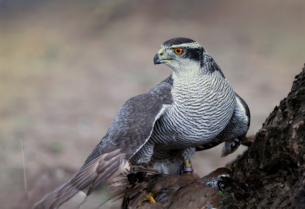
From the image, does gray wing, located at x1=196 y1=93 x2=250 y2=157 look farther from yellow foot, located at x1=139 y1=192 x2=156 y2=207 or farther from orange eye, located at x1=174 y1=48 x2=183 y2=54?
yellow foot, located at x1=139 y1=192 x2=156 y2=207

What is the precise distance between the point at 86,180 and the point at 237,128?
205 centimetres

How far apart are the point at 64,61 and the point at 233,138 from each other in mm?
7353

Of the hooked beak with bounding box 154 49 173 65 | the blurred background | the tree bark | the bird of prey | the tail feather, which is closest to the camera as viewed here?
the tree bark

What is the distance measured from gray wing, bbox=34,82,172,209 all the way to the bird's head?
348mm

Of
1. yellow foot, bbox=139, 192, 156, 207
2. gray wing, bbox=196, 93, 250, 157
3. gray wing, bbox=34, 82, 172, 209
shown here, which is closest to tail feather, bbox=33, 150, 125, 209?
gray wing, bbox=34, 82, 172, 209

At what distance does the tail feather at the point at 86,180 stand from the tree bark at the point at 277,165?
106cm

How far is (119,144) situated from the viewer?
10.9ft

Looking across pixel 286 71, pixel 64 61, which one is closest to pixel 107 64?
pixel 64 61

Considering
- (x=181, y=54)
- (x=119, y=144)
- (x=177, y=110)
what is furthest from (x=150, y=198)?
(x=181, y=54)

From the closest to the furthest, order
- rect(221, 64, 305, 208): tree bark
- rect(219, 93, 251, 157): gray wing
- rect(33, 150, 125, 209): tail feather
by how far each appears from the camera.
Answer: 1. rect(221, 64, 305, 208): tree bark
2. rect(33, 150, 125, 209): tail feather
3. rect(219, 93, 251, 157): gray wing

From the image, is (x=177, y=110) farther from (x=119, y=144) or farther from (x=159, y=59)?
(x=119, y=144)

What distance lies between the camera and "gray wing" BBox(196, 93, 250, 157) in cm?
414

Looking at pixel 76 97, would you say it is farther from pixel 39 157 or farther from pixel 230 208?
pixel 230 208

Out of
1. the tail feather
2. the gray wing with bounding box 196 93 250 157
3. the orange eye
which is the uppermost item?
the orange eye
